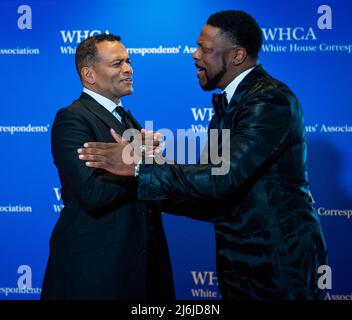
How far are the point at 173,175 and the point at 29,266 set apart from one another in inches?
91.8

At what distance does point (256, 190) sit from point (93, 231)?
2.17ft

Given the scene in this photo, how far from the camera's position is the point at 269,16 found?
3.85m

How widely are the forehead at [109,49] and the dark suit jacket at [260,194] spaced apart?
0.68m

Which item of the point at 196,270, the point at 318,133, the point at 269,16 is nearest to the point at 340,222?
the point at 318,133

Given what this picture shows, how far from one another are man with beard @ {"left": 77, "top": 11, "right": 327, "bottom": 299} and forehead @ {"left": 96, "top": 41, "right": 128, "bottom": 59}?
0.60 m

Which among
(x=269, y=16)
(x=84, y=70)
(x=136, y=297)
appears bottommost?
(x=136, y=297)

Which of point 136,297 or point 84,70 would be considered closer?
point 136,297

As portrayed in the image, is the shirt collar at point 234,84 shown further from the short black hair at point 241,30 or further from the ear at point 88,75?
the ear at point 88,75

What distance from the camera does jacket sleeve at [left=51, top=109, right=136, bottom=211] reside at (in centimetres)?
219

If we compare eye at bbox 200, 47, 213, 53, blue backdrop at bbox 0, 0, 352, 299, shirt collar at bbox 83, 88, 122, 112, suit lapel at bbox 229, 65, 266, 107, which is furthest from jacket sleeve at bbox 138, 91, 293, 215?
blue backdrop at bbox 0, 0, 352, 299

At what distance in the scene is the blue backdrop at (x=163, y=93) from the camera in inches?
150

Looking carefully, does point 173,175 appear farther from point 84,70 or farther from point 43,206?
point 43,206

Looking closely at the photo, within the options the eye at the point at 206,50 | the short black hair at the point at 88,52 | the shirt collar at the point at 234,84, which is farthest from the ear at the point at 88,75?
the shirt collar at the point at 234,84

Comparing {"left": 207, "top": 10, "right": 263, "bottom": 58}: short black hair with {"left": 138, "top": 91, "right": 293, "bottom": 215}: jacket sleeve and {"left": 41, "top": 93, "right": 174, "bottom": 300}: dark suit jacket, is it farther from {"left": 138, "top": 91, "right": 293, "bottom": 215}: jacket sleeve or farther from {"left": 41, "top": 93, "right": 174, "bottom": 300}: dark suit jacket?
{"left": 41, "top": 93, "right": 174, "bottom": 300}: dark suit jacket
